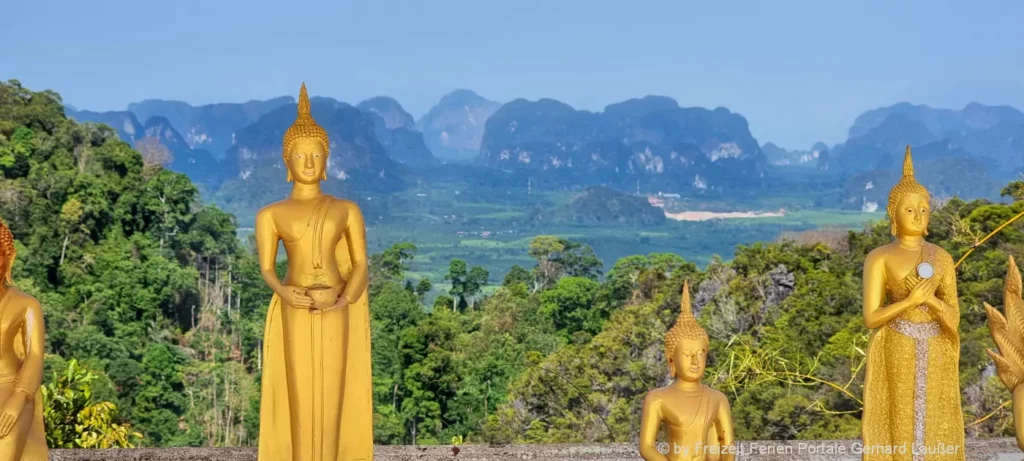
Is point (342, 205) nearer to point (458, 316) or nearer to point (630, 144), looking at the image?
point (458, 316)

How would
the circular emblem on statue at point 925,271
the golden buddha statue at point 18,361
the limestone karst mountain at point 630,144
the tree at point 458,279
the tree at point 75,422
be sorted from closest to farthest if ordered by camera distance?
the golden buddha statue at point 18,361
the circular emblem on statue at point 925,271
the tree at point 75,422
the tree at point 458,279
the limestone karst mountain at point 630,144

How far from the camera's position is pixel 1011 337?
5215 mm

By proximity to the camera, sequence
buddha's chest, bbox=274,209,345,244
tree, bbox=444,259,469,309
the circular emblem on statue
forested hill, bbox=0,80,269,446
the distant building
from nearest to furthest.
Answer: the circular emblem on statue → buddha's chest, bbox=274,209,345,244 → forested hill, bbox=0,80,269,446 → tree, bbox=444,259,469,309 → the distant building

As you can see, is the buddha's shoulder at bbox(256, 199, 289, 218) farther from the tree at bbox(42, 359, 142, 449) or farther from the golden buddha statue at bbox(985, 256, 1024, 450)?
the tree at bbox(42, 359, 142, 449)

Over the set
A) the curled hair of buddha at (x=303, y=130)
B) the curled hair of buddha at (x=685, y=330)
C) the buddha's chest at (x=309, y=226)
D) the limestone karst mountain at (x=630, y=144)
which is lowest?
the curled hair of buddha at (x=685, y=330)

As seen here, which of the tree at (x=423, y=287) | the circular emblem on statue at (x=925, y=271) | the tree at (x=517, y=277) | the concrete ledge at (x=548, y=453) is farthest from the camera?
the tree at (x=517, y=277)

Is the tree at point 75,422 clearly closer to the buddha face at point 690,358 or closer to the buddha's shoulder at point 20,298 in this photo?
the buddha's shoulder at point 20,298

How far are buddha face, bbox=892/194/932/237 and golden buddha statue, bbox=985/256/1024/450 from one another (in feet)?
1.39

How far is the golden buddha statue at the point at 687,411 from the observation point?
4.84 meters

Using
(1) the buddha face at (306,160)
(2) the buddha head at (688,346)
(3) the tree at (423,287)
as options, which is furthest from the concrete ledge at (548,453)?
(3) the tree at (423,287)

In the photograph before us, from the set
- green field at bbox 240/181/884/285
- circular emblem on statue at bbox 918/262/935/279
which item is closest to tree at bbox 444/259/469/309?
green field at bbox 240/181/884/285

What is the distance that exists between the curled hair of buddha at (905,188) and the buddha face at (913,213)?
0.06 ft

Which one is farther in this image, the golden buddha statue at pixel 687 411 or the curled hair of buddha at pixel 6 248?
the golden buddha statue at pixel 687 411

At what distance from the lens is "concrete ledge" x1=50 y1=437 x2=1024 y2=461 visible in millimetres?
6758
